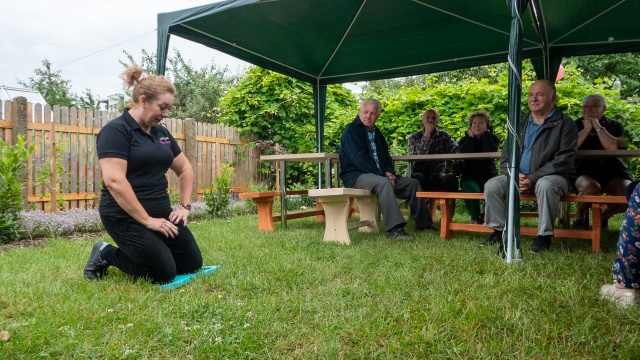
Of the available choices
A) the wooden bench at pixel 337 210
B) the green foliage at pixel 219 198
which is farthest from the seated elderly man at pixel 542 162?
the green foliage at pixel 219 198

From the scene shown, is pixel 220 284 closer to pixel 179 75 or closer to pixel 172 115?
pixel 172 115

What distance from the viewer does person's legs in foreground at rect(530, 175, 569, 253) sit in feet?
11.3

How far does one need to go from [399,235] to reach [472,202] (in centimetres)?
121

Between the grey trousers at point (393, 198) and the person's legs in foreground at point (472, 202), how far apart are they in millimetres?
490

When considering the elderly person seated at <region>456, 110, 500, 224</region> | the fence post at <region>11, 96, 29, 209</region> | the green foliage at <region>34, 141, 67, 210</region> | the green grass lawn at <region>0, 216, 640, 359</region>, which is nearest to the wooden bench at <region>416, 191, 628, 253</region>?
the green grass lawn at <region>0, 216, 640, 359</region>

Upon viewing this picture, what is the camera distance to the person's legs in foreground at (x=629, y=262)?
77.4 inches

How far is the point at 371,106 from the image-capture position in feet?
16.0

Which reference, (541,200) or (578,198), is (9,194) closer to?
(541,200)

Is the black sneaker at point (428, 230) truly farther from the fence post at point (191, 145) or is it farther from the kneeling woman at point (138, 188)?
the fence post at point (191, 145)

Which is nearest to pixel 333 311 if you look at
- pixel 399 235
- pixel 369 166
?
pixel 399 235

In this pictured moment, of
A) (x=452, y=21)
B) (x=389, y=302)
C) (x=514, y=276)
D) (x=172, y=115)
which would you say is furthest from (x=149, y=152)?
(x=172, y=115)

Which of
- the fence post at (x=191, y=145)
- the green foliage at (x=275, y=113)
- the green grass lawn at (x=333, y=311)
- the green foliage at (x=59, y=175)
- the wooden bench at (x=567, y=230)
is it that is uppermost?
the green foliage at (x=275, y=113)

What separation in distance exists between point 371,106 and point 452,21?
1.38 m

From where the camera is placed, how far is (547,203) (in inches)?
135
